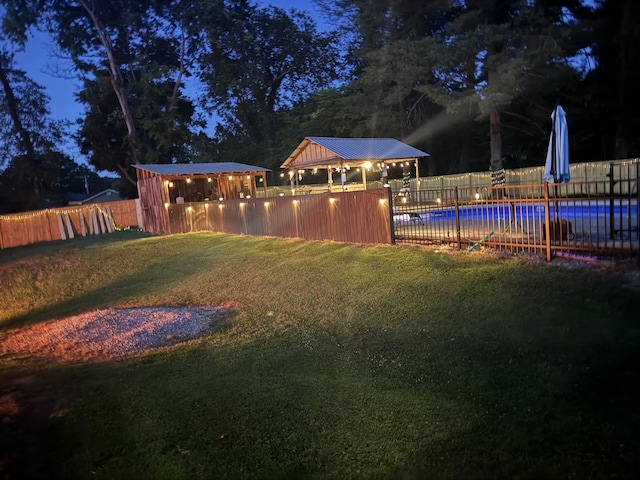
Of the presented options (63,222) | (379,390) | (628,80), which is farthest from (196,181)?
(379,390)

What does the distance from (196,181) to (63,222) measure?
8.00 metres

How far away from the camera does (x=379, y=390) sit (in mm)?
4852

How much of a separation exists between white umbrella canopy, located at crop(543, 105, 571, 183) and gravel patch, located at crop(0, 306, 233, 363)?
22.0ft

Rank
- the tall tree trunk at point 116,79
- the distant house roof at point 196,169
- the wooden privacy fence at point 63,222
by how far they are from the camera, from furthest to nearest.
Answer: the tall tree trunk at point 116,79, the wooden privacy fence at point 63,222, the distant house roof at point 196,169

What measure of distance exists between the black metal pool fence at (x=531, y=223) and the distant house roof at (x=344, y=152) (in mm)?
10121

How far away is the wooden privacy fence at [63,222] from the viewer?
2653 cm

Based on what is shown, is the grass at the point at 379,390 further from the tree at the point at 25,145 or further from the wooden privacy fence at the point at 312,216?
the tree at the point at 25,145

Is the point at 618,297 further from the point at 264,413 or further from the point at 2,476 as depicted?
the point at 2,476

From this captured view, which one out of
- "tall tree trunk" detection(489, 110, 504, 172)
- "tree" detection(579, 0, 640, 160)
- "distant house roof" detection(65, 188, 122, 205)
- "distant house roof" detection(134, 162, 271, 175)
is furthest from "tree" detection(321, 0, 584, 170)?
"distant house roof" detection(65, 188, 122, 205)

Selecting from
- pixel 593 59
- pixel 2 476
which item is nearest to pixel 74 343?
pixel 2 476

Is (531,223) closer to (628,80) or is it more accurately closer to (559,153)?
(559,153)

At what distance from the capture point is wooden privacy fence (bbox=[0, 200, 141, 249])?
87.0ft

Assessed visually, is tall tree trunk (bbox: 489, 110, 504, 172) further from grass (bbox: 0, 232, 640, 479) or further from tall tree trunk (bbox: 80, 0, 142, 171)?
tall tree trunk (bbox: 80, 0, 142, 171)

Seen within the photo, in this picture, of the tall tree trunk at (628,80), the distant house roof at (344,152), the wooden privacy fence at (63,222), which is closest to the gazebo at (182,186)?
the wooden privacy fence at (63,222)
